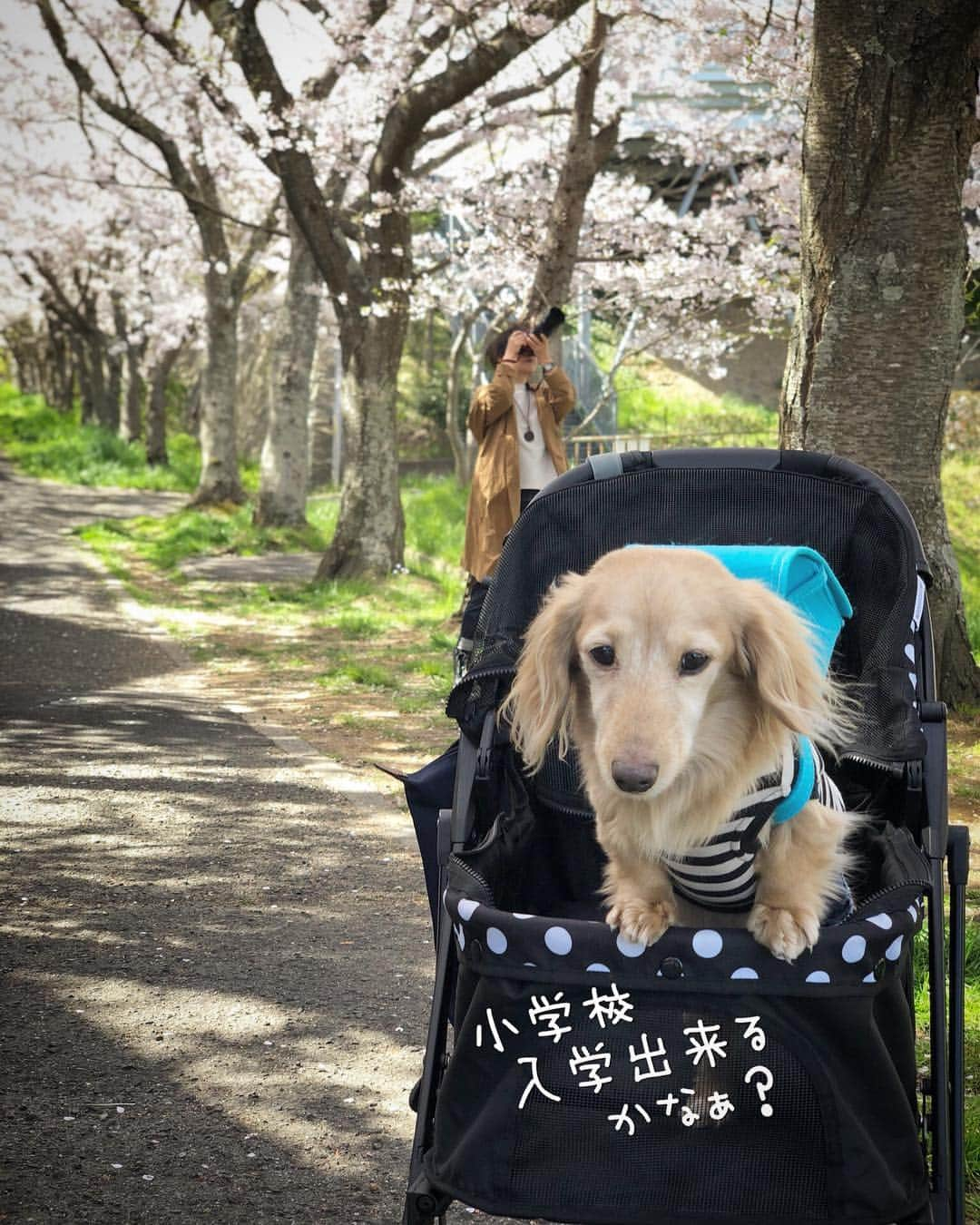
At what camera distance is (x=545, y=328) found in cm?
765

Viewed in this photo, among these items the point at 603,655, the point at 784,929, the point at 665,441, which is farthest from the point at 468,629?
the point at 665,441

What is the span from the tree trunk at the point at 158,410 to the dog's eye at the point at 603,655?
2746 cm

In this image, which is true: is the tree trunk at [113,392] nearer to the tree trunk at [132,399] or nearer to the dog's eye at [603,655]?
the tree trunk at [132,399]

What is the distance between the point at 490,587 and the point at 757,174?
1443 centimetres

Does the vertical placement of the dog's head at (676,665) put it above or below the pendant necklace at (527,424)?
below

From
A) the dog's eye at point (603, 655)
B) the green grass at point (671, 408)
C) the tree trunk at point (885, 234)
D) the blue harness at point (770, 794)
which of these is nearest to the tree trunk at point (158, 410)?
the green grass at point (671, 408)

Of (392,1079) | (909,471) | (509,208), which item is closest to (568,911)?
(392,1079)

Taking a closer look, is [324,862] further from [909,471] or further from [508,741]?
[909,471]

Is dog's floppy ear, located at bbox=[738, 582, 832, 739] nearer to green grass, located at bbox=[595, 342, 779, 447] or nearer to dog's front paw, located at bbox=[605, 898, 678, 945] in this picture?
dog's front paw, located at bbox=[605, 898, 678, 945]

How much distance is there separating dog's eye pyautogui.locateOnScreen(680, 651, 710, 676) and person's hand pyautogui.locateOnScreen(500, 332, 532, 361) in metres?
5.65

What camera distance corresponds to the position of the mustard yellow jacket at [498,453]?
7.57m

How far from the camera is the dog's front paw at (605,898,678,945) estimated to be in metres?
2.04

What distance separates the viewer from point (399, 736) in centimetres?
687

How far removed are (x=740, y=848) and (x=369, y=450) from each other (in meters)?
10.4
